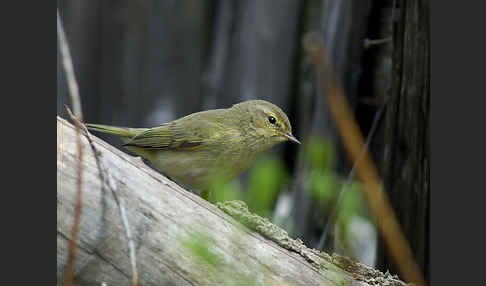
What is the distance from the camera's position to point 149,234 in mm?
1952

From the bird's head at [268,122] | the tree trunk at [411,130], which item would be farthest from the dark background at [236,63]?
the bird's head at [268,122]

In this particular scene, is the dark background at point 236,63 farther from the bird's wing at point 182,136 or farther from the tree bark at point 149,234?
the tree bark at point 149,234

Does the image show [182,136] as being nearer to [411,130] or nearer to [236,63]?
[236,63]

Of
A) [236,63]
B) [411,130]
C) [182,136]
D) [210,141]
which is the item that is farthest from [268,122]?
[236,63]

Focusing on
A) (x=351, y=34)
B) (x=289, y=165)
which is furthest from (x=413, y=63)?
(x=289, y=165)

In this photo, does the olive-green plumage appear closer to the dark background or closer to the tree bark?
the dark background

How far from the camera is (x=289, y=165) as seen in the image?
417 centimetres

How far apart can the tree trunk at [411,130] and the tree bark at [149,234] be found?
95cm

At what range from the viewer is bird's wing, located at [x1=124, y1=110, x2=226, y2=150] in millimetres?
3062

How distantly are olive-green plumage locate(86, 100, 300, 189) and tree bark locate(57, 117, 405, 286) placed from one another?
83 cm

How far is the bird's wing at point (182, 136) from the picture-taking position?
3.06m

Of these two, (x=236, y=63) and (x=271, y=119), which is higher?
(x=236, y=63)

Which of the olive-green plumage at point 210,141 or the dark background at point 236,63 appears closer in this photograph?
the olive-green plumage at point 210,141

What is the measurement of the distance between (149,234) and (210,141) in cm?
116
